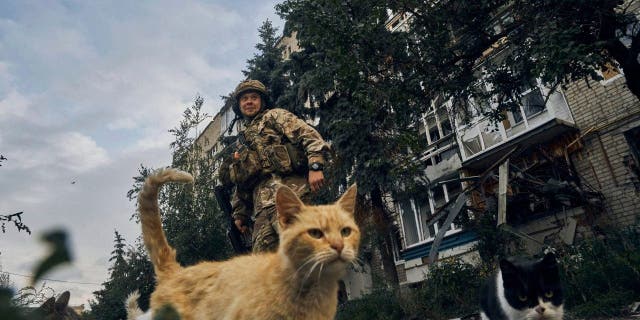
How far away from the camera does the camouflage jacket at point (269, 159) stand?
4.96m

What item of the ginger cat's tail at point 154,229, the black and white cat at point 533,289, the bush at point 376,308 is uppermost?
the ginger cat's tail at point 154,229

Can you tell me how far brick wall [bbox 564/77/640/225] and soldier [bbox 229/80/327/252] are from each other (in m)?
12.1

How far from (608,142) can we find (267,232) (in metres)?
14.7

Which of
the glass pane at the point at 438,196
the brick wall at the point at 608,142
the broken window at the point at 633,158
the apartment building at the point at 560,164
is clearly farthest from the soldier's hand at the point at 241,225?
the glass pane at the point at 438,196

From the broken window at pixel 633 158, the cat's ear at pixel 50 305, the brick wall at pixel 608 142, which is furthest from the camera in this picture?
the brick wall at pixel 608 142

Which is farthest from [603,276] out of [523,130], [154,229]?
[523,130]

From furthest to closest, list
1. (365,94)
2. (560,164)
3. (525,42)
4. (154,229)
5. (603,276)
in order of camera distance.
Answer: (560,164) → (365,94) → (525,42) → (603,276) → (154,229)

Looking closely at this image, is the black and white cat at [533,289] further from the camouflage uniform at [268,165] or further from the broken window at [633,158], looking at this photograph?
the broken window at [633,158]

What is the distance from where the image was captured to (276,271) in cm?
285

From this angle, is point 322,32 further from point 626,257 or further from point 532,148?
point 532,148

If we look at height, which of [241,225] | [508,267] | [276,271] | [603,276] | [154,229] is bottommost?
[603,276]

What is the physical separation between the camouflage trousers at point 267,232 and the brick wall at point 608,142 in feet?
42.2

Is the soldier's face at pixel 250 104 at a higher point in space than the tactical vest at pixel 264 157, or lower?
higher

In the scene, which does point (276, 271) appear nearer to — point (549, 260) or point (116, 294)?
point (549, 260)
